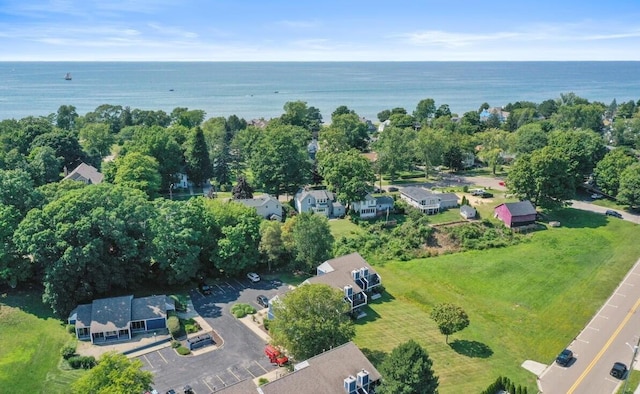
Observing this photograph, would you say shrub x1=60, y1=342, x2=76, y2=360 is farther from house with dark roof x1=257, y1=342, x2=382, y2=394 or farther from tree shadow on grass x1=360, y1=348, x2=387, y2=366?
tree shadow on grass x1=360, y1=348, x2=387, y2=366

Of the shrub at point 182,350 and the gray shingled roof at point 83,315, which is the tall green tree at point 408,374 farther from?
the gray shingled roof at point 83,315

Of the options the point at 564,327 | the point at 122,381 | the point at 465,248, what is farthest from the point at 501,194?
the point at 122,381

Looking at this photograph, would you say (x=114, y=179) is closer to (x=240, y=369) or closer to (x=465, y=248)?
(x=240, y=369)

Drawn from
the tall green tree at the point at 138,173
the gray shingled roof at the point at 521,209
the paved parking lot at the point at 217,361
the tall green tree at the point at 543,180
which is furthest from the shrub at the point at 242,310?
the tall green tree at the point at 543,180

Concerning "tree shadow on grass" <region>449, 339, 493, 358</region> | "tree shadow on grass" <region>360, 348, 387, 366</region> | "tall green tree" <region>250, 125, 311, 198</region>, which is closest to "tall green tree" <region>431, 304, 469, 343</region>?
"tree shadow on grass" <region>449, 339, 493, 358</region>

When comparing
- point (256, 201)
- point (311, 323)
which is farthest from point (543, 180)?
point (311, 323)
